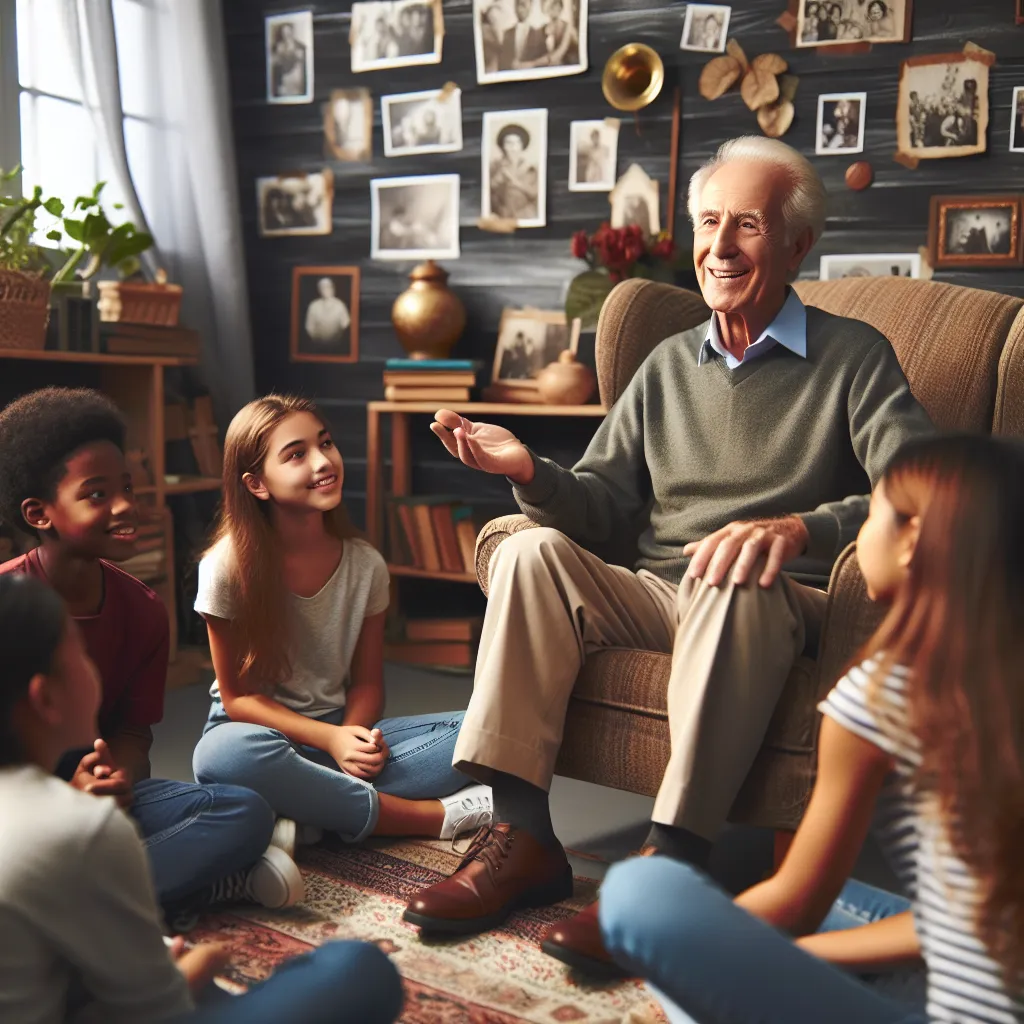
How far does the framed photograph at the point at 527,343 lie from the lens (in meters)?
3.94

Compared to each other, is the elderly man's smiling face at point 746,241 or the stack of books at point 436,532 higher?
the elderly man's smiling face at point 746,241

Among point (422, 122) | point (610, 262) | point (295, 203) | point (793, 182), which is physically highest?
point (422, 122)

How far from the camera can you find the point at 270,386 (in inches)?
174

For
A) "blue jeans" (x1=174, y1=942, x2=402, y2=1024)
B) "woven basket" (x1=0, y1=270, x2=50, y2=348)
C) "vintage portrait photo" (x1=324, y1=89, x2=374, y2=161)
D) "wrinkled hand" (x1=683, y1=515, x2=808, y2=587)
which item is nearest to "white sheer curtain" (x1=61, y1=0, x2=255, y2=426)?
"vintage portrait photo" (x1=324, y1=89, x2=374, y2=161)

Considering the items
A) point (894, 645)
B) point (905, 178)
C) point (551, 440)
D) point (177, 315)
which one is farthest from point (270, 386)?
point (894, 645)

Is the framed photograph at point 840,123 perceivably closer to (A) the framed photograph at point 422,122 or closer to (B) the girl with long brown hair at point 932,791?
(A) the framed photograph at point 422,122

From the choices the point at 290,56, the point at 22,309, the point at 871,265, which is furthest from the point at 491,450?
the point at 290,56

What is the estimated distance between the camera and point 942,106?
11.2 ft

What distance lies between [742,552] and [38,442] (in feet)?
3.45

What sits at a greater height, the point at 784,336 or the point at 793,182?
the point at 793,182

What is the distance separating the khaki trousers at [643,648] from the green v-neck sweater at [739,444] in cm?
18

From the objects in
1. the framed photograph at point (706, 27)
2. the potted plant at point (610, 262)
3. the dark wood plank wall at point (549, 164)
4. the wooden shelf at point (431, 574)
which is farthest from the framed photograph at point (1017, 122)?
the wooden shelf at point (431, 574)

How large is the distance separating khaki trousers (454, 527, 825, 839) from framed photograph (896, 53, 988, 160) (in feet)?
6.41

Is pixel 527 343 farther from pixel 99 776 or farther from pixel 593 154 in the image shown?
pixel 99 776
